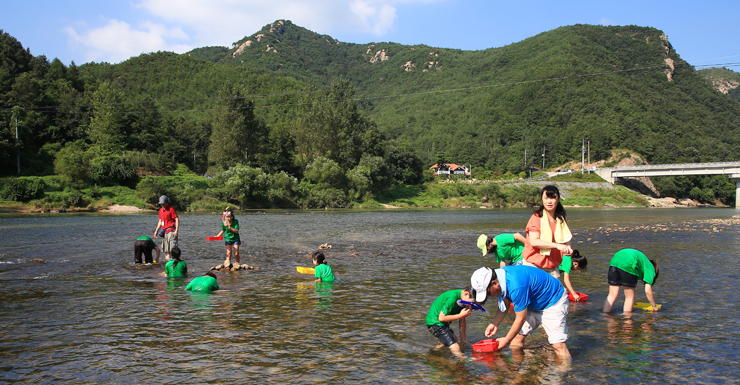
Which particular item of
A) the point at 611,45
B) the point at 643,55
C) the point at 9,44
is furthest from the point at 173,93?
the point at 643,55

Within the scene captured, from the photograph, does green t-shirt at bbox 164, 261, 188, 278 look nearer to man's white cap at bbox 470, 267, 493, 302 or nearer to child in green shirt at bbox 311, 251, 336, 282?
child in green shirt at bbox 311, 251, 336, 282

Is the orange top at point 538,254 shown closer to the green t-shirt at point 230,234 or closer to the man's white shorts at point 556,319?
the man's white shorts at point 556,319

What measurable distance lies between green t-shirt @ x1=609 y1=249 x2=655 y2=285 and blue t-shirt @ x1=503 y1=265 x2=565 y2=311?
3.31 m

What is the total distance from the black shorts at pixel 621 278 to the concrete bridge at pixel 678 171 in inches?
3847

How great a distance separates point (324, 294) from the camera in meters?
12.1

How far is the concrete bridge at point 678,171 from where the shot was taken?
86.7 metres

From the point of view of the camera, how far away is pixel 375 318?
31.8 ft

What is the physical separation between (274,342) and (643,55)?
766ft

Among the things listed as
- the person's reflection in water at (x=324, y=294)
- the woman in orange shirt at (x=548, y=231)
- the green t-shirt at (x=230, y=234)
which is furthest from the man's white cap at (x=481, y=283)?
the green t-shirt at (x=230, y=234)

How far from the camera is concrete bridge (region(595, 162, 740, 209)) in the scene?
86.7 metres

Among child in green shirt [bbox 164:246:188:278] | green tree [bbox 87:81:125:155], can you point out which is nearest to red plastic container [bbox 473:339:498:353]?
child in green shirt [bbox 164:246:188:278]

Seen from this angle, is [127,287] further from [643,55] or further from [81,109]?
[643,55]

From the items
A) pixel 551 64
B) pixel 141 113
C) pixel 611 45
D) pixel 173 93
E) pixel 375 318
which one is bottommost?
pixel 375 318

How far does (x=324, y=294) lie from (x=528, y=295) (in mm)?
6599
